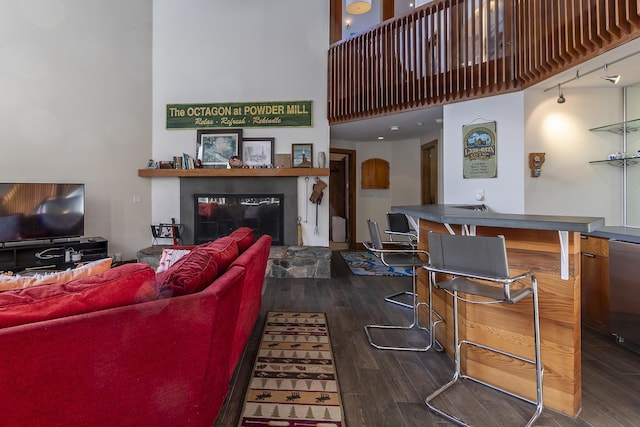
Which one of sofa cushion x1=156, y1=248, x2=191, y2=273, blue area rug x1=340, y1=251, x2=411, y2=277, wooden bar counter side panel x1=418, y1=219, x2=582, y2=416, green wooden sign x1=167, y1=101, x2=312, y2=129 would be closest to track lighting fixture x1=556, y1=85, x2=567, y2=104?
wooden bar counter side panel x1=418, y1=219, x2=582, y2=416

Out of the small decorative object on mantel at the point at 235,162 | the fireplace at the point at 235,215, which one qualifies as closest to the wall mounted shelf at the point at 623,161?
the fireplace at the point at 235,215

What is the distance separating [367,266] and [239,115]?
3204mm

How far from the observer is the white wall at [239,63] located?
15.7ft

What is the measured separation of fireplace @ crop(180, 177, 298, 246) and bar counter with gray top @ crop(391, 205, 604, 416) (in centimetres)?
317

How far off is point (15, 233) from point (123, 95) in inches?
92.6

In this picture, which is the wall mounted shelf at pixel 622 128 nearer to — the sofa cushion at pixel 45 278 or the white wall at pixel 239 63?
the white wall at pixel 239 63

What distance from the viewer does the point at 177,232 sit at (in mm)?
4832

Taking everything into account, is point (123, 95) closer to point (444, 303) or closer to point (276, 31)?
point (276, 31)

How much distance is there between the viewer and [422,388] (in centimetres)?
179

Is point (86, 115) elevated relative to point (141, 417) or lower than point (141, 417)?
elevated

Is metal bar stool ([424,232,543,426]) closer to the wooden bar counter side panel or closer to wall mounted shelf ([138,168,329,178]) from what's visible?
the wooden bar counter side panel

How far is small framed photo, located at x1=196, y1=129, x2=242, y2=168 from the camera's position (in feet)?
15.8

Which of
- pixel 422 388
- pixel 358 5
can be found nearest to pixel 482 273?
pixel 422 388

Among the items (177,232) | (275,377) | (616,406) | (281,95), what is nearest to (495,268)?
(616,406)
